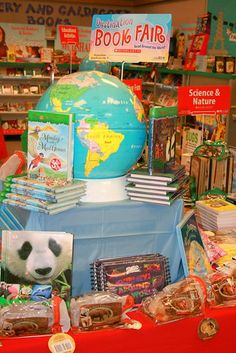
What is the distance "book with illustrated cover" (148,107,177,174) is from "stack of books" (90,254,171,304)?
1.23ft

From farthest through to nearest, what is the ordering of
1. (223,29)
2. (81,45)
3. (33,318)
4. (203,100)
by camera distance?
1. (81,45)
2. (223,29)
3. (203,100)
4. (33,318)

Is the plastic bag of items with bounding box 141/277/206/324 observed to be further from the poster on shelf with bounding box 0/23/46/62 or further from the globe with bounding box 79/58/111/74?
the poster on shelf with bounding box 0/23/46/62

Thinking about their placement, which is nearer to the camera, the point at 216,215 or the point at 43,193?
the point at 43,193

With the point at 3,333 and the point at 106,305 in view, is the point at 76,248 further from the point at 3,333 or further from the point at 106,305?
the point at 3,333

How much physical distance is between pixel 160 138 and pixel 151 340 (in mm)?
766

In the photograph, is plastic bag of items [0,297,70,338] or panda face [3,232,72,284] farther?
panda face [3,232,72,284]

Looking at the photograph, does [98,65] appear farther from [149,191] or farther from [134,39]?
[149,191]

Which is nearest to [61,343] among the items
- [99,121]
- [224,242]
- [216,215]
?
[99,121]

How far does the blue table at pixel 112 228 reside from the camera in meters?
1.85

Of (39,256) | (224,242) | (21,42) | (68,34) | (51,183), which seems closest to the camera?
(39,256)

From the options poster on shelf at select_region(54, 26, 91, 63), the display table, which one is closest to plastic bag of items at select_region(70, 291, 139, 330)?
the display table

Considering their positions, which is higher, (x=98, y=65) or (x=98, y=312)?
(x=98, y=65)

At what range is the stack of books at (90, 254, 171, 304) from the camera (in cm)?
180

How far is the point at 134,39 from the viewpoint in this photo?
7.85 ft
